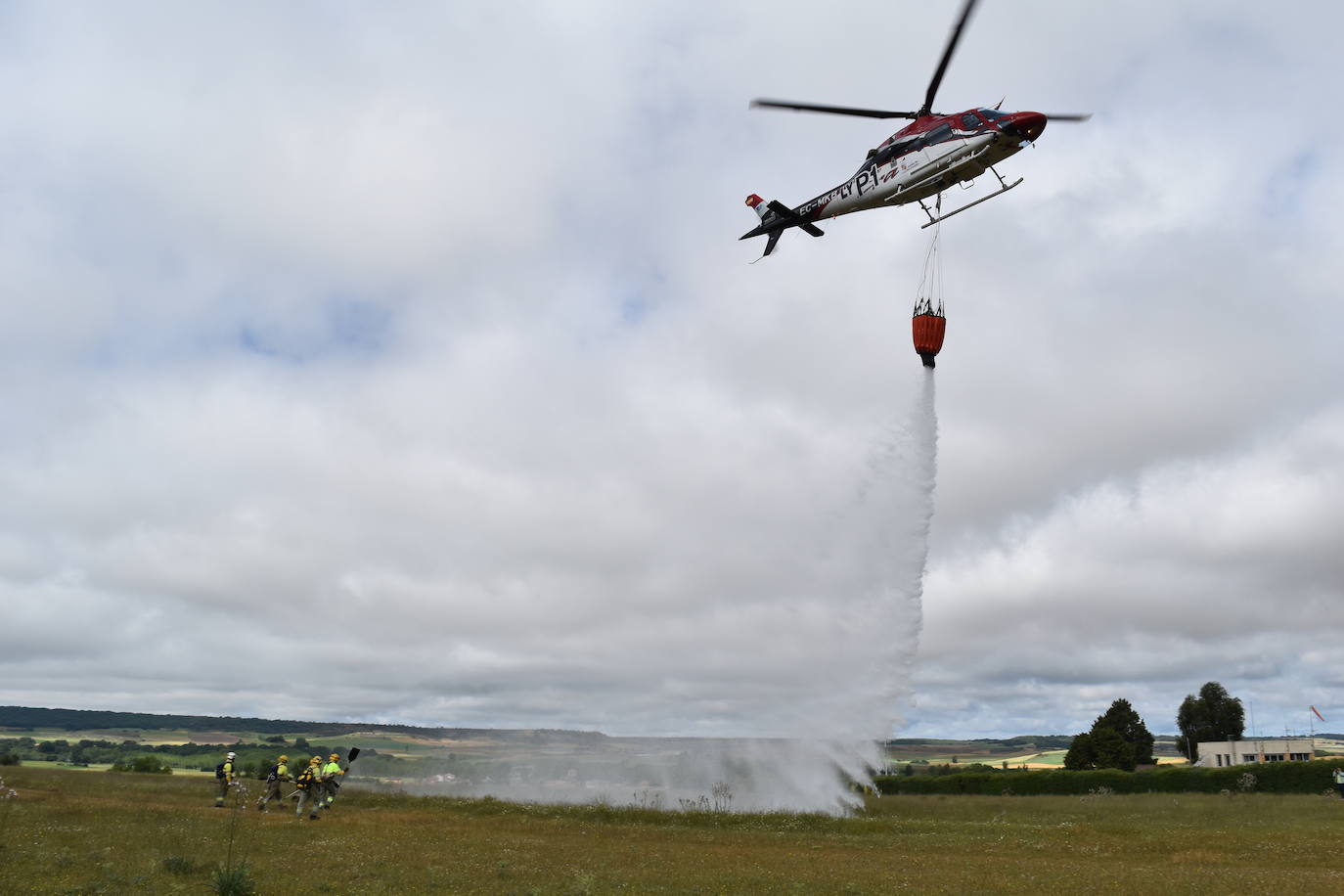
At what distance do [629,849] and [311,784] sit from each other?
597 inches

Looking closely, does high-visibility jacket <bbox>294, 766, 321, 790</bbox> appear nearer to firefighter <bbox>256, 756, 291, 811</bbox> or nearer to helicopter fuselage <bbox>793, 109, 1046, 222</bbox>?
firefighter <bbox>256, 756, 291, 811</bbox>

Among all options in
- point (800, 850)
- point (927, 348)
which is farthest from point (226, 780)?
point (927, 348)

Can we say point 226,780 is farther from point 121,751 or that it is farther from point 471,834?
point 121,751

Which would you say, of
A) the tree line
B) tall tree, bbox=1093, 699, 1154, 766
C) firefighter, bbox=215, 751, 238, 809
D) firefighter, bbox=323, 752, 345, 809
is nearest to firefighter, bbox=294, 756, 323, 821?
firefighter, bbox=323, 752, 345, 809

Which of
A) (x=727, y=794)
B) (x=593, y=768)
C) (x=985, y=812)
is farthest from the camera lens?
(x=593, y=768)

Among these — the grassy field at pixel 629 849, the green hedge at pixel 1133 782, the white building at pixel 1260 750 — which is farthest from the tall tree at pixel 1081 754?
the grassy field at pixel 629 849

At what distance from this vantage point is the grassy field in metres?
20.5

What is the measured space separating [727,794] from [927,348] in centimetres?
2391

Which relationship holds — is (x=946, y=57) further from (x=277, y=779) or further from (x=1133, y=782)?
(x=1133, y=782)

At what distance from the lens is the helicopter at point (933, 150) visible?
33844 mm

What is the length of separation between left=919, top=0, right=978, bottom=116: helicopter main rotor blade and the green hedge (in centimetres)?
5071

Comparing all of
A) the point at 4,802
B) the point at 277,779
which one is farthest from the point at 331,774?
the point at 4,802

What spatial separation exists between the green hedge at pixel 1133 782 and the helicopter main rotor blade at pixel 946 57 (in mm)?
50712

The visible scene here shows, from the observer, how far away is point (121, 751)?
426 feet
